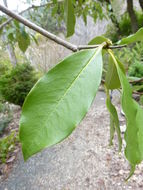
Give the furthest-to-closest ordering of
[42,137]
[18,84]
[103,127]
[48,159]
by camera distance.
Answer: [18,84] → [103,127] → [48,159] → [42,137]

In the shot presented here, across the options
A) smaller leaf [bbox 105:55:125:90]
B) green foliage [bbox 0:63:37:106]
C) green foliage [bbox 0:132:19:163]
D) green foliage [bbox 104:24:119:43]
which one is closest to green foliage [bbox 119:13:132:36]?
green foliage [bbox 104:24:119:43]

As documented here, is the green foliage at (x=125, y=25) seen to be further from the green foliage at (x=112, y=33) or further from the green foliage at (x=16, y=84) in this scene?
the green foliage at (x=16, y=84)

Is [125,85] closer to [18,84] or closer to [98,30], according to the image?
[18,84]

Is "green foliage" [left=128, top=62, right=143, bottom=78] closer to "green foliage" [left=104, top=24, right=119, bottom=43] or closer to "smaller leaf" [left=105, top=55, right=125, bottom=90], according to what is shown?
"smaller leaf" [left=105, top=55, right=125, bottom=90]

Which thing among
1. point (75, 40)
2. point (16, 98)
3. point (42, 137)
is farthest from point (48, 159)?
point (75, 40)

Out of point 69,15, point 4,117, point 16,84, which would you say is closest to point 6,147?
point 4,117

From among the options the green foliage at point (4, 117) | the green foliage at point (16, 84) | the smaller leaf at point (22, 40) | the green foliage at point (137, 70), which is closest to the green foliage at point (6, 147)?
the green foliage at point (4, 117)

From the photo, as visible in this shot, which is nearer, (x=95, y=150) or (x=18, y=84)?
(x=95, y=150)
